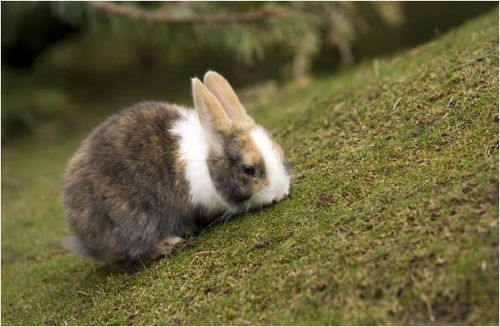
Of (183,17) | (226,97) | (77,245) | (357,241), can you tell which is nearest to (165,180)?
(226,97)

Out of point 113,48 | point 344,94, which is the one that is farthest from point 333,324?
point 113,48

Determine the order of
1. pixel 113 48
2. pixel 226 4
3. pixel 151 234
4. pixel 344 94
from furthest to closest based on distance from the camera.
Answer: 1. pixel 113 48
2. pixel 226 4
3. pixel 344 94
4. pixel 151 234

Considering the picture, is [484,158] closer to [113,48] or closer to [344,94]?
[344,94]

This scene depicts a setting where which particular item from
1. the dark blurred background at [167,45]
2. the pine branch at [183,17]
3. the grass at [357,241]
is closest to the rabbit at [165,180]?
the grass at [357,241]

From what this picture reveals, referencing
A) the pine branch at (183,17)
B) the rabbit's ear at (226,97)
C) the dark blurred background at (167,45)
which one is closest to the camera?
the rabbit's ear at (226,97)

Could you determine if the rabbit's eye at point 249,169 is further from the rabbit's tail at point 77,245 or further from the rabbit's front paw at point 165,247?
the rabbit's tail at point 77,245

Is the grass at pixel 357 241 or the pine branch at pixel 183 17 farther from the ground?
the pine branch at pixel 183 17

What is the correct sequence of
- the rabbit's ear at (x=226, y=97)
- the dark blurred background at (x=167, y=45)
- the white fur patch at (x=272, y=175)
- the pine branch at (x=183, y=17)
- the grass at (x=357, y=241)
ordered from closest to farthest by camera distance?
the grass at (x=357, y=241), the white fur patch at (x=272, y=175), the rabbit's ear at (x=226, y=97), the pine branch at (x=183, y=17), the dark blurred background at (x=167, y=45)
